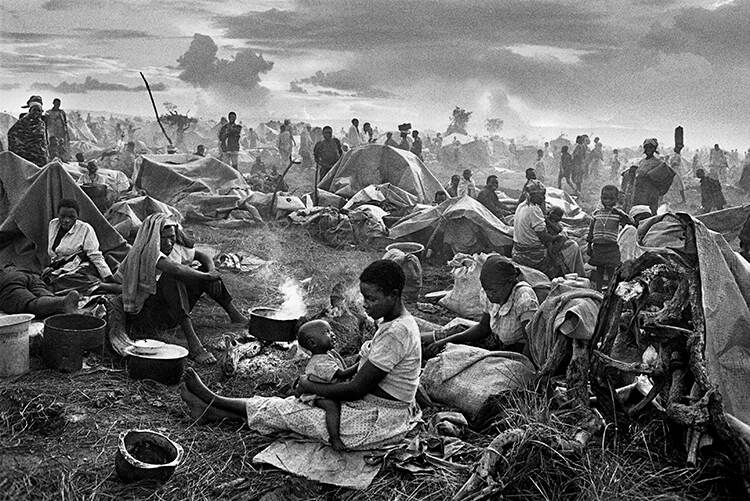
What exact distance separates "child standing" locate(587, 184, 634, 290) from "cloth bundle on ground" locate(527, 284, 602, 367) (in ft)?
9.07

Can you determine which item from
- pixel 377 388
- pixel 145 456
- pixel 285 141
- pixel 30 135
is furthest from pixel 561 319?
pixel 285 141

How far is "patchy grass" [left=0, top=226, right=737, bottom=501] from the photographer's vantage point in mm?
2482

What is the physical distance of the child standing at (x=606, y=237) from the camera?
629 cm

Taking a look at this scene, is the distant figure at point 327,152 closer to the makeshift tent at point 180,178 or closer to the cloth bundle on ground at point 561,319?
the makeshift tent at point 180,178

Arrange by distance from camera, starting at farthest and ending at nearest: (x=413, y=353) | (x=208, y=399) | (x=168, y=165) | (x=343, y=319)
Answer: (x=168, y=165), (x=343, y=319), (x=208, y=399), (x=413, y=353)

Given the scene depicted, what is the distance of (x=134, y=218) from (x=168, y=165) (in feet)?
12.7

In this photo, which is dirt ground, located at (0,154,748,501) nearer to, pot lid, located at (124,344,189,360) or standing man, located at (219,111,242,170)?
pot lid, located at (124,344,189,360)

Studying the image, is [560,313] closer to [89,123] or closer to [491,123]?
[89,123]

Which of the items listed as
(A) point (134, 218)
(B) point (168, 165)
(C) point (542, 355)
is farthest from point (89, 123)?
(C) point (542, 355)

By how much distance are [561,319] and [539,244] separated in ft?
11.2

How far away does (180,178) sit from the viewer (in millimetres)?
10391

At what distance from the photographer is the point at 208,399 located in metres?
3.43

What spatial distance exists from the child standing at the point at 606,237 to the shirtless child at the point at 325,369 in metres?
3.85

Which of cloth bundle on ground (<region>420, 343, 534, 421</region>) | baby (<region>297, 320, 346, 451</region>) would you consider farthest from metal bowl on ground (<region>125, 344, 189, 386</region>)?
cloth bundle on ground (<region>420, 343, 534, 421</region>)
